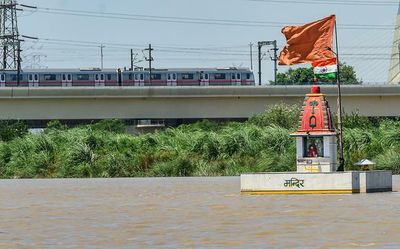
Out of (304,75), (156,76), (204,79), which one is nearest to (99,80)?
(156,76)

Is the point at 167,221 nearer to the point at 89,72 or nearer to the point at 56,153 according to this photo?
the point at 56,153

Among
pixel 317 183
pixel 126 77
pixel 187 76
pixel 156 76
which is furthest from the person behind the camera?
pixel 126 77

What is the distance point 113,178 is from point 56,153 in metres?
6.79

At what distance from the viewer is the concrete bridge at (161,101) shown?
316 feet

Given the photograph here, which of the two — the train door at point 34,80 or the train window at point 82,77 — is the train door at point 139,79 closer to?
the train window at point 82,77

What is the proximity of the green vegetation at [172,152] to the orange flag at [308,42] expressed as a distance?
1958 cm

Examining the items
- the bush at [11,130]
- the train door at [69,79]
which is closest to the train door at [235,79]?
the train door at [69,79]

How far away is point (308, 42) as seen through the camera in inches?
1698

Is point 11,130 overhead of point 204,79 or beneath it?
beneath

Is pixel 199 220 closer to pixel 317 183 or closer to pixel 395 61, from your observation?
pixel 317 183

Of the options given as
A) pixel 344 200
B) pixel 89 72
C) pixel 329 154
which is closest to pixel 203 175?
pixel 329 154

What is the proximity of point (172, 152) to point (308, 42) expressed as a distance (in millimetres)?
27363

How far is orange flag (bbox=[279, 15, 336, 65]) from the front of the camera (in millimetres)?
42875

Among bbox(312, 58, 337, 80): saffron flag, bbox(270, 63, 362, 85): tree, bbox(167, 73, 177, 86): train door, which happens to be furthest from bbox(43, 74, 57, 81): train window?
bbox(312, 58, 337, 80): saffron flag
